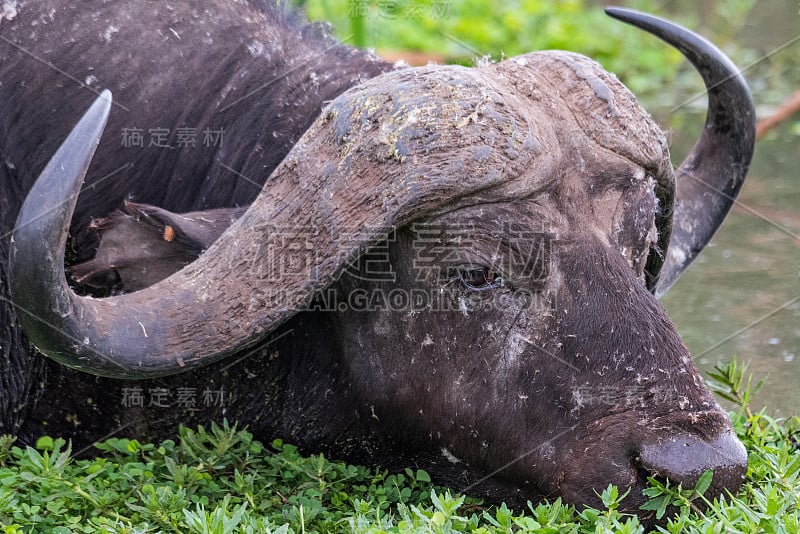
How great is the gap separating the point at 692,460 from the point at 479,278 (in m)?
0.86

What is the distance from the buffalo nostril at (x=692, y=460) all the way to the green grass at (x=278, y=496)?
1.6 inches

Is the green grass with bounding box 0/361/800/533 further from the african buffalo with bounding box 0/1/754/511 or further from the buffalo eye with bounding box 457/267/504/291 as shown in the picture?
the buffalo eye with bounding box 457/267/504/291

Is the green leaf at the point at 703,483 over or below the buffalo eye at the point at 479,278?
below

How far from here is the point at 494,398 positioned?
12.7 feet

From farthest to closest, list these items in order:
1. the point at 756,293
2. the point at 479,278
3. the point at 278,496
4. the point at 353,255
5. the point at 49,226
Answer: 1. the point at 756,293
2. the point at 278,496
3. the point at 479,278
4. the point at 353,255
5. the point at 49,226

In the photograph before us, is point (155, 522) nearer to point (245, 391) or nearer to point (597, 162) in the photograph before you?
point (245, 391)

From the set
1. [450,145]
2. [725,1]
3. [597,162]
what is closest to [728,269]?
[597,162]

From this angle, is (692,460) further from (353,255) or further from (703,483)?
(353,255)

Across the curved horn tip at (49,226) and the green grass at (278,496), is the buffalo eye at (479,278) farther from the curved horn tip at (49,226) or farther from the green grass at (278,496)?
the curved horn tip at (49,226)

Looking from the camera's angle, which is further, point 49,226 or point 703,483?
point 703,483

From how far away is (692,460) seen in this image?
3533 millimetres

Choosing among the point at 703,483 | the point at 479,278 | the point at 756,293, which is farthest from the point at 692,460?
the point at 756,293

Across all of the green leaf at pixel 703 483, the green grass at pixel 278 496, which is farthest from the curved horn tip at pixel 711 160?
the green leaf at pixel 703 483

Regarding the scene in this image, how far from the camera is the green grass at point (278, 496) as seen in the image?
3.46 m
